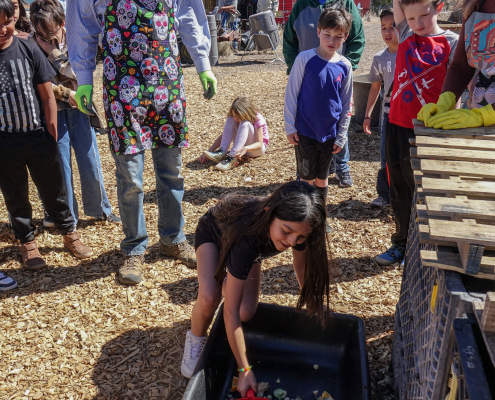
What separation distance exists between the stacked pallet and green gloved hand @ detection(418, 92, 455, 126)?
0.55ft

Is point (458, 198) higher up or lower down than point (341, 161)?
higher up

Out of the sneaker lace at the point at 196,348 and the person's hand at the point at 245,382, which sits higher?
the person's hand at the point at 245,382

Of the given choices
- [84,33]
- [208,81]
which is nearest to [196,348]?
[208,81]

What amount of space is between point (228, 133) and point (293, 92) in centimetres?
212

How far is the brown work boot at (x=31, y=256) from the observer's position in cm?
326

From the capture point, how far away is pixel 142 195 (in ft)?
10.0

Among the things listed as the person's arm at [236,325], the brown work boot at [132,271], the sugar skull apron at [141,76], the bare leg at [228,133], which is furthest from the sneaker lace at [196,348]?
the bare leg at [228,133]

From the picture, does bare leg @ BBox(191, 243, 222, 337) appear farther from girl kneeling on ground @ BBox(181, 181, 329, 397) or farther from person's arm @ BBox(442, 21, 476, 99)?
person's arm @ BBox(442, 21, 476, 99)

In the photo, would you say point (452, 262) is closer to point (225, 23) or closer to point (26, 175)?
point (26, 175)

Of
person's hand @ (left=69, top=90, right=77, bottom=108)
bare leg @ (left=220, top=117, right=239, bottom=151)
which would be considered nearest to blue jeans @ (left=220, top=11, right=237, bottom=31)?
bare leg @ (left=220, top=117, right=239, bottom=151)

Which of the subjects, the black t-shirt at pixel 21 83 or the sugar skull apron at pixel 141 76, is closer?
the sugar skull apron at pixel 141 76

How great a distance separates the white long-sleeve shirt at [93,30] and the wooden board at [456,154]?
187 cm

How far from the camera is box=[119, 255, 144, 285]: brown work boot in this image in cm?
307

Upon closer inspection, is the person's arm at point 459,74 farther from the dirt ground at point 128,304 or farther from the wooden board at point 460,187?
the dirt ground at point 128,304
